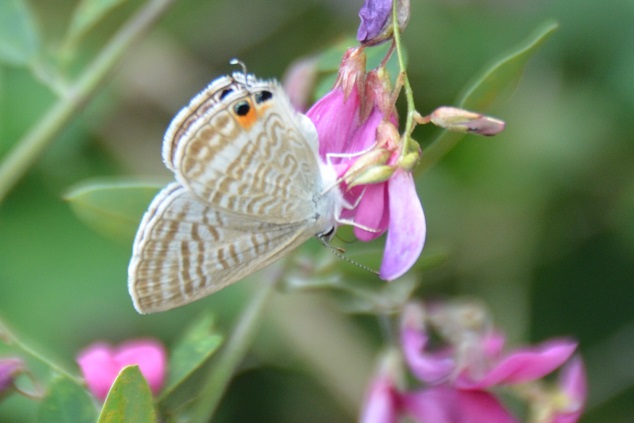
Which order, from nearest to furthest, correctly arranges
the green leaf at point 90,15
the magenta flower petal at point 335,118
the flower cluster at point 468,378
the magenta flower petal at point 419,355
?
the magenta flower petal at point 335,118
the flower cluster at point 468,378
the magenta flower petal at point 419,355
the green leaf at point 90,15

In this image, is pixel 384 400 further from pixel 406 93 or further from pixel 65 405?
pixel 406 93

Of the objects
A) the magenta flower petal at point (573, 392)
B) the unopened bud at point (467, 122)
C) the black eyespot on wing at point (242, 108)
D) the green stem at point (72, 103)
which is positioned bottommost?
the magenta flower petal at point (573, 392)

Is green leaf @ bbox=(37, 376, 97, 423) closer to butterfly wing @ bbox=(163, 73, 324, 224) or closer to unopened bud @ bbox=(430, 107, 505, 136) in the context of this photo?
butterfly wing @ bbox=(163, 73, 324, 224)

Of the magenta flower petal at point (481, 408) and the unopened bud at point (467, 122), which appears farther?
the magenta flower petal at point (481, 408)

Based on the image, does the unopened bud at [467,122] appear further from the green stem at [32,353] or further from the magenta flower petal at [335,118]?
the green stem at [32,353]

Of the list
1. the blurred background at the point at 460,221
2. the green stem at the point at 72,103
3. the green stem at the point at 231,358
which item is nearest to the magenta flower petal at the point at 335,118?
the green stem at the point at 231,358

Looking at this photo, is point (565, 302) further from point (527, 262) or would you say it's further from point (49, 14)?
point (49, 14)
